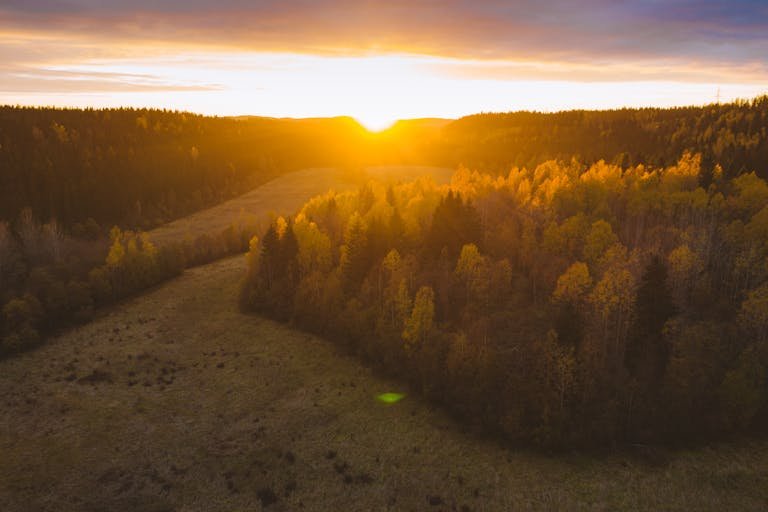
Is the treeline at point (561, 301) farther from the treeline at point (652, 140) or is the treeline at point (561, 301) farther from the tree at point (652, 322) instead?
the treeline at point (652, 140)

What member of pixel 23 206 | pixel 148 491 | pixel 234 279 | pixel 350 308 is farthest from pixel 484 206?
pixel 23 206

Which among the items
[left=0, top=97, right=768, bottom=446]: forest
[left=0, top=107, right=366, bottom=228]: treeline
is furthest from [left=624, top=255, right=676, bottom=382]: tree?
[left=0, top=107, right=366, bottom=228]: treeline

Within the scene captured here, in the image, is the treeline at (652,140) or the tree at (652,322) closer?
the tree at (652,322)

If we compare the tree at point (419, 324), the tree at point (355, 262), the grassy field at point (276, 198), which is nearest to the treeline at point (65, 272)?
the grassy field at point (276, 198)

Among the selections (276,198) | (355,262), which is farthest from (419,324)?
(276,198)

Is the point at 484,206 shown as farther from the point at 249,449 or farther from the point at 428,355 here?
the point at 249,449

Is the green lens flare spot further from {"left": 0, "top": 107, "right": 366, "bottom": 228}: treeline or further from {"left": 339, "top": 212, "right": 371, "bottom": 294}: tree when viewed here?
{"left": 0, "top": 107, "right": 366, "bottom": 228}: treeline
